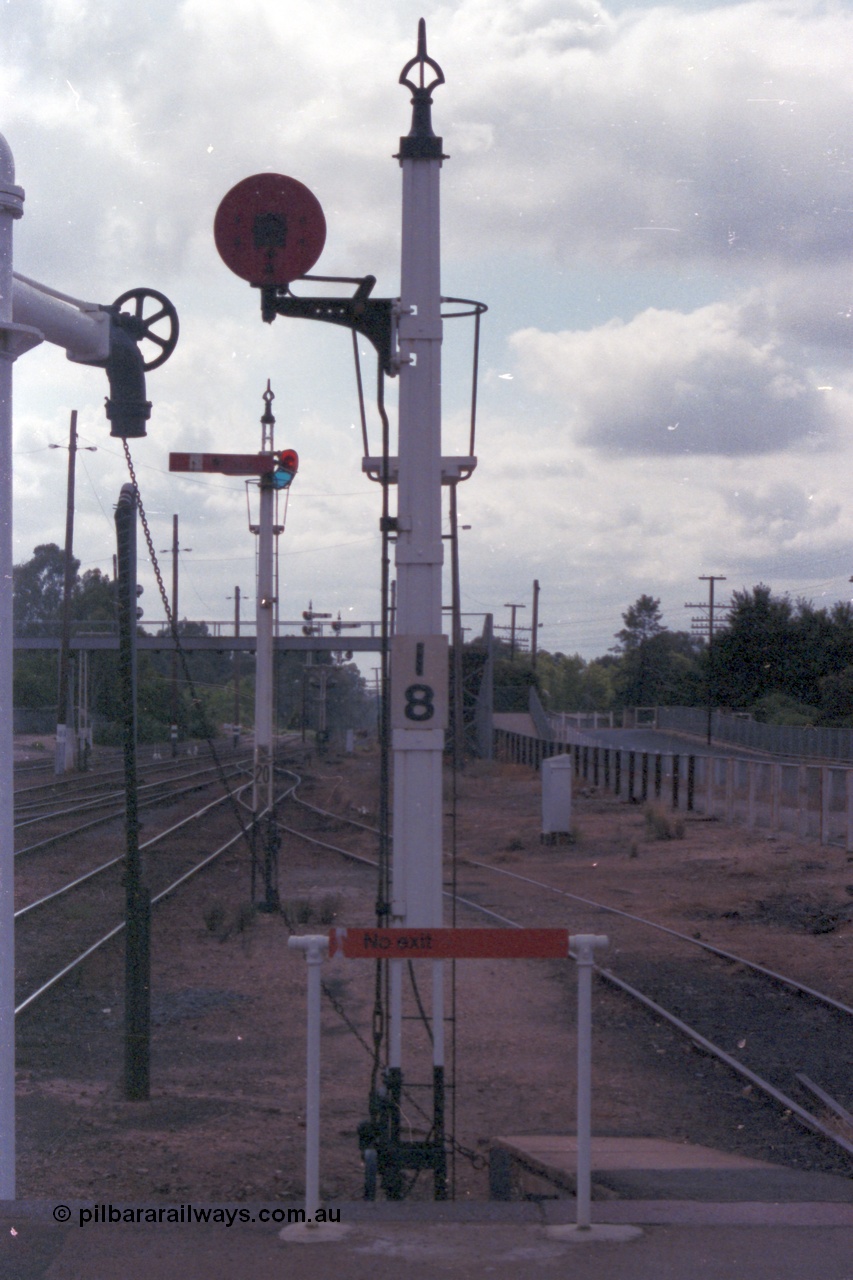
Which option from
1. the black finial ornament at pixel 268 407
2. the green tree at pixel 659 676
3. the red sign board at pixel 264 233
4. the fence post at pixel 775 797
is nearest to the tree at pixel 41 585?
the green tree at pixel 659 676

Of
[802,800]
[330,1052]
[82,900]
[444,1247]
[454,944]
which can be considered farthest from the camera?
[802,800]

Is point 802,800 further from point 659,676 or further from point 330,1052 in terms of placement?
point 659,676

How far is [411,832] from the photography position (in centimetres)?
539

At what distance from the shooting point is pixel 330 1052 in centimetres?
900

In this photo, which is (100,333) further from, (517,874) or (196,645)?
(196,645)

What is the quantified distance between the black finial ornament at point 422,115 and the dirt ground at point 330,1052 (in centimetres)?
420

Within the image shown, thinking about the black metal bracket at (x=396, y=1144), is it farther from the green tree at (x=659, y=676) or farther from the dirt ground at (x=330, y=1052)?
the green tree at (x=659, y=676)

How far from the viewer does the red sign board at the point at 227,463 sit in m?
13.1

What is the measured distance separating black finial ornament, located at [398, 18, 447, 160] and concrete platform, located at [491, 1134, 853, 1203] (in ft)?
13.5

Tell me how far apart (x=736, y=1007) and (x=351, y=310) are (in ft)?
24.5

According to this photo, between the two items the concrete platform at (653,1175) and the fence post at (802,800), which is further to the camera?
the fence post at (802,800)

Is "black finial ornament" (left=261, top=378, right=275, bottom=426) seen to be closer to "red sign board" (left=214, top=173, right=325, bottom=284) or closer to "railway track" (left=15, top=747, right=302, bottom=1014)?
"railway track" (left=15, top=747, right=302, bottom=1014)

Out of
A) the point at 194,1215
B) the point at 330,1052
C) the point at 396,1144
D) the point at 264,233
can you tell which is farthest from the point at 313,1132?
the point at 330,1052

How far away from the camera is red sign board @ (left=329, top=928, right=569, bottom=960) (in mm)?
4262
